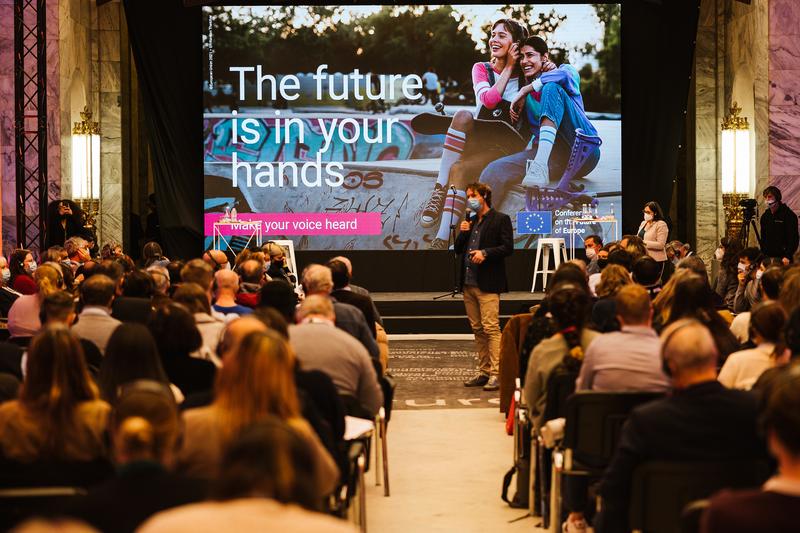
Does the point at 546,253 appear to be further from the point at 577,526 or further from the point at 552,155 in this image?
the point at 577,526

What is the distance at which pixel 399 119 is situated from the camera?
17.0 metres

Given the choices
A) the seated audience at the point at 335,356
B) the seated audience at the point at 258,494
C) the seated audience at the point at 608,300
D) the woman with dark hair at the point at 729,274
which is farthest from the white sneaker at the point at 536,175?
the seated audience at the point at 258,494

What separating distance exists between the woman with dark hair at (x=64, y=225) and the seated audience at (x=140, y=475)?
11590 millimetres

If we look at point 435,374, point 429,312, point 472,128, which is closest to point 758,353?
point 435,374

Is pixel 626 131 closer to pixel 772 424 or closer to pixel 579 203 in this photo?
pixel 579 203

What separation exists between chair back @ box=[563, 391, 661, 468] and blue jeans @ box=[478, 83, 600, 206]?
12.1 m

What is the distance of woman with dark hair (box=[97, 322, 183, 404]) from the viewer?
4.29 metres

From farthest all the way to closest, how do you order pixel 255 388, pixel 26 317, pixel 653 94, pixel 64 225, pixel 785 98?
pixel 653 94, pixel 785 98, pixel 64 225, pixel 26 317, pixel 255 388

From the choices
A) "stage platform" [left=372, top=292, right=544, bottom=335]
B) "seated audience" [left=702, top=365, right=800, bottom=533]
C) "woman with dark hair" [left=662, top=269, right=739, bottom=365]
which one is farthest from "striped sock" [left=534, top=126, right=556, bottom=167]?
"seated audience" [left=702, top=365, right=800, bottom=533]

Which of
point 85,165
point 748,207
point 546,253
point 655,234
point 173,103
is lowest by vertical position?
point 546,253

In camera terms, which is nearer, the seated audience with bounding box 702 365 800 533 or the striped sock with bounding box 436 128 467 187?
the seated audience with bounding box 702 365 800 533

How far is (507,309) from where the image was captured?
1507cm

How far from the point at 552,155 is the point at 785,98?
311 cm

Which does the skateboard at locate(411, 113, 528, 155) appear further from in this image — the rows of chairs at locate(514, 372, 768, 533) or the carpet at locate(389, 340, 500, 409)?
the rows of chairs at locate(514, 372, 768, 533)
